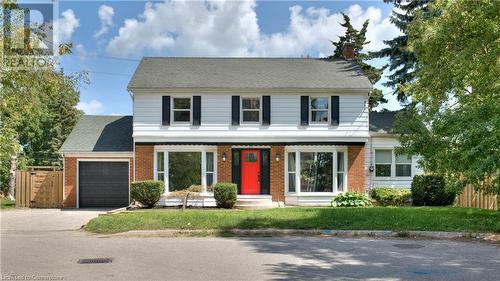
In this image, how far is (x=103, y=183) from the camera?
23344 mm

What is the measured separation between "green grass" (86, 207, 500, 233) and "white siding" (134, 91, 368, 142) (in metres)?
6.68

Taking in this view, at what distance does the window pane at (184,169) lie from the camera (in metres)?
22.8

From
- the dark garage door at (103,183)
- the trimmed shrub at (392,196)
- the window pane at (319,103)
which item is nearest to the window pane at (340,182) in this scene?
the trimmed shrub at (392,196)

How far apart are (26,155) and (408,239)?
45929 millimetres

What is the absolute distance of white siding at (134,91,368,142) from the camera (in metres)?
22.7

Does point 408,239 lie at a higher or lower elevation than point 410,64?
lower

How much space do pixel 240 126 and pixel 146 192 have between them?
5314 mm

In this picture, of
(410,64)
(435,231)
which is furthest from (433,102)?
(410,64)

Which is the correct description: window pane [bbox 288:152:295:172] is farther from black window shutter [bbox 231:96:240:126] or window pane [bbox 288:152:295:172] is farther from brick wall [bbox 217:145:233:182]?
black window shutter [bbox 231:96:240:126]

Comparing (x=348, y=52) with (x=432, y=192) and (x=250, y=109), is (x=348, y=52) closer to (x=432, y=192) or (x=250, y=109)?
(x=250, y=109)

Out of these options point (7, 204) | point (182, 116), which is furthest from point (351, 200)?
point (7, 204)

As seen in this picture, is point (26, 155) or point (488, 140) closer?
point (488, 140)

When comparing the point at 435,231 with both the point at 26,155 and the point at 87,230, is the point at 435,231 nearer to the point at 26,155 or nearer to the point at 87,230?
the point at 87,230

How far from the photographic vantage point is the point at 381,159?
2408cm
